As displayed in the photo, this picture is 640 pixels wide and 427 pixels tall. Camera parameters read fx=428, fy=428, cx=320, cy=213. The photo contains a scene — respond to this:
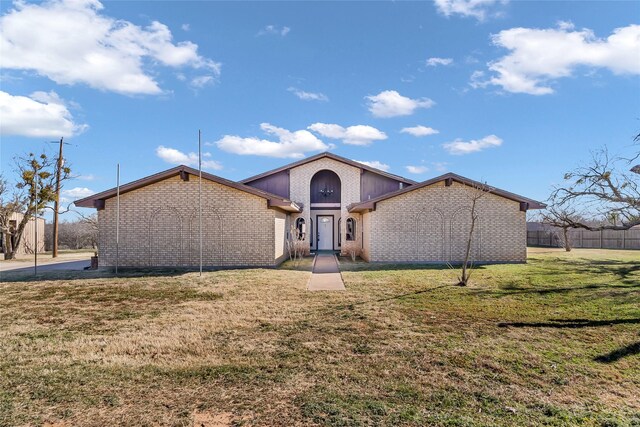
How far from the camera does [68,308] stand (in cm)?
991

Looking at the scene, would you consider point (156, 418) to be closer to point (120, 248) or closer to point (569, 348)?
point (569, 348)

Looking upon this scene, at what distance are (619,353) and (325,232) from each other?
19859mm

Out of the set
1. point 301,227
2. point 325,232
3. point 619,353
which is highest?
point 301,227

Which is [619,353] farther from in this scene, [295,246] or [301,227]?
[301,227]

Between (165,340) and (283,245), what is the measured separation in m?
13.9

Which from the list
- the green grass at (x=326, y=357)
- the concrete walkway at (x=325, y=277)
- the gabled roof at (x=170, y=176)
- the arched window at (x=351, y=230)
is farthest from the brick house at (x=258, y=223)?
the green grass at (x=326, y=357)

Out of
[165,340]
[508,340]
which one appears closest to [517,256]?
[508,340]

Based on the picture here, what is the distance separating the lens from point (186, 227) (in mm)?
17562

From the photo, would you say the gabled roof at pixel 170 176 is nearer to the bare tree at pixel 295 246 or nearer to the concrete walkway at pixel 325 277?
the concrete walkway at pixel 325 277

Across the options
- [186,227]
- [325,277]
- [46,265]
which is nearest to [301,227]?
[186,227]

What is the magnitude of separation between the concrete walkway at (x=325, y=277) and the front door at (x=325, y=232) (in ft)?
19.7

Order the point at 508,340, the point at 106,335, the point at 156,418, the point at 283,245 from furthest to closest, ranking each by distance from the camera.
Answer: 1. the point at 283,245
2. the point at 106,335
3. the point at 508,340
4. the point at 156,418

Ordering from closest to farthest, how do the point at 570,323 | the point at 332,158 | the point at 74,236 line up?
the point at 570,323 → the point at 332,158 → the point at 74,236

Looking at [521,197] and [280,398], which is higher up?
[521,197]
